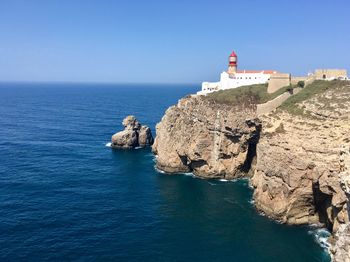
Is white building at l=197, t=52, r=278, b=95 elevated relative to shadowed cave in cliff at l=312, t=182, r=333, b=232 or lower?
elevated

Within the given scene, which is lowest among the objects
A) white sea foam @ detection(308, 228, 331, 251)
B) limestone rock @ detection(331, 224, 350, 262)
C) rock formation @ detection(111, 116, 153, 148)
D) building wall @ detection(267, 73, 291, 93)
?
white sea foam @ detection(308, 228, 331, 251)

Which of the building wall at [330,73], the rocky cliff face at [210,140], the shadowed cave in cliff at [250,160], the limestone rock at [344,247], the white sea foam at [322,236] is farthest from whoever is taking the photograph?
the building wall at [330,73]

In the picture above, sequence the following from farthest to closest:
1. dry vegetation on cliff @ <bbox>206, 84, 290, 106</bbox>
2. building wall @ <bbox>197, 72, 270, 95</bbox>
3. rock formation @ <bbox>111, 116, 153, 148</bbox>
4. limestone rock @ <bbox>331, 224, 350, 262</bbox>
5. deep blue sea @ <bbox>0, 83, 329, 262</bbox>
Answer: rock formation @ <bbox>111, 116, 153, 148</bbox>, building wall @ <bbox>197, 72, 270, 95</bbox>, dry vegetation on cliff @ <bbox>206, 84, 290, 106</bbox>, deep blue sea @ <bbox>0, 83, 329, 262</bbox>, limestone rock @ <bbox>331, 224, 350, 262</bbox>

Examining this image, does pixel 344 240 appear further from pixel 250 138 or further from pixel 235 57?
pixel 235 57

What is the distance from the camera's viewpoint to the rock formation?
92.0 meters

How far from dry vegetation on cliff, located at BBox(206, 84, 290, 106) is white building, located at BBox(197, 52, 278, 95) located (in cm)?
799

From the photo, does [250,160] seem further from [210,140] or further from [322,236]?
[322,236]

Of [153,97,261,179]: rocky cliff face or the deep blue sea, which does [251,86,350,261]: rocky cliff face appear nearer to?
the deep blue sea

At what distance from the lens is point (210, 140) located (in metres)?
69.2

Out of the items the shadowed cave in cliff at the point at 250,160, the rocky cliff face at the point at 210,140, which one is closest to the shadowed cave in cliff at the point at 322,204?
the rocky cliff face at the point at 210,140

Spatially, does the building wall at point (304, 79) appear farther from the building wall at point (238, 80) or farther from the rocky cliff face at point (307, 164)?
the rocky cliff face at point (307, 164)

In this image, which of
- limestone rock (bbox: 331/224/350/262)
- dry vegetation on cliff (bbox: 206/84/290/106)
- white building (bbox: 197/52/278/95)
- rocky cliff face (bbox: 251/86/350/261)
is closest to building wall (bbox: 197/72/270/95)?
white building (bbox: 197/52/278/95)

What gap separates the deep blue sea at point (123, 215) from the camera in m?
42.9

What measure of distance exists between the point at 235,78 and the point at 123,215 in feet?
171
